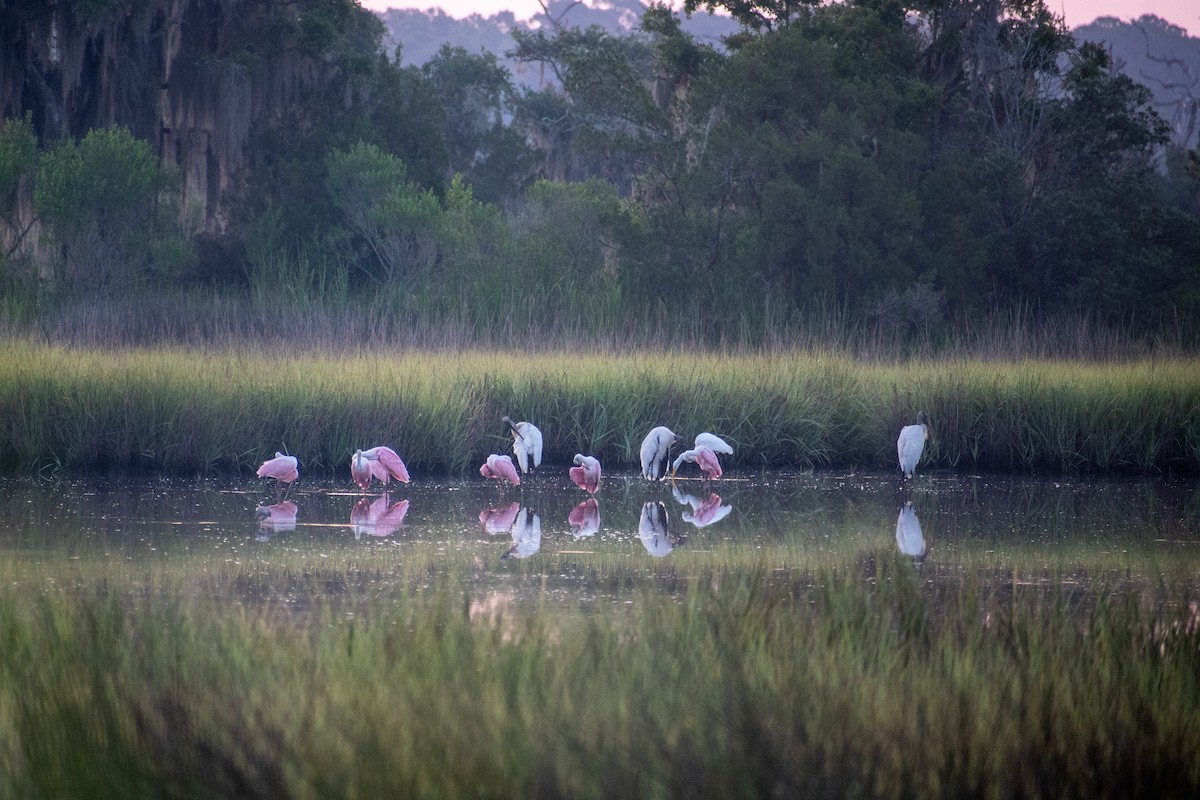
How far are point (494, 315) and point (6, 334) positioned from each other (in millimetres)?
5543

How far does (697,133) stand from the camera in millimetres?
20062

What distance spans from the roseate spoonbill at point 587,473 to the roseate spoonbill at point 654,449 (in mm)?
730

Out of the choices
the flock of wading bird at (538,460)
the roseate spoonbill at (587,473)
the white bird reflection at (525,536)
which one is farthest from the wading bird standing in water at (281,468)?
the roseate spoonbill at (587,473)

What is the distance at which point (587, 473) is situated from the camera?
934 centimetres

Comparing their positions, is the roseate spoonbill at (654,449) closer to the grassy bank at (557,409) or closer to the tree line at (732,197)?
the grassy bank at (557,409)

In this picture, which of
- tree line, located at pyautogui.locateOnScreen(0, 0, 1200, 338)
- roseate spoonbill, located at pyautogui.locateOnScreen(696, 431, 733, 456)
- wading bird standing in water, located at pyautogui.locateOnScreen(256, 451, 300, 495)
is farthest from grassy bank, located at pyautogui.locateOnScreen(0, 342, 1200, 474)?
tree line, located at pyautogui.locateOnScreen(0, 0, 1200, 338)

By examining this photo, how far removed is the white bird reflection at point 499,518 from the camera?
7797mm

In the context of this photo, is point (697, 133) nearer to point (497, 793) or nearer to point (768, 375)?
point (768, 375)

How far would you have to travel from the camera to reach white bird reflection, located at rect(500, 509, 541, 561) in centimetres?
690

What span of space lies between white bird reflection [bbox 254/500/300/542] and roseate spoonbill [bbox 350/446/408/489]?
0.62 metres

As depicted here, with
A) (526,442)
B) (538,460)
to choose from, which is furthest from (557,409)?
(526,442)

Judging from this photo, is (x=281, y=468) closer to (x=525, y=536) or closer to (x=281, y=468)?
(x=281, y=468)

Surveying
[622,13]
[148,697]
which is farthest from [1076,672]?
[622,13]

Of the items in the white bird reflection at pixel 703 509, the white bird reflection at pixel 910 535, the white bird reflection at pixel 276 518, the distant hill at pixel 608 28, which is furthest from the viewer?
the distant hill at pixel 608 28
